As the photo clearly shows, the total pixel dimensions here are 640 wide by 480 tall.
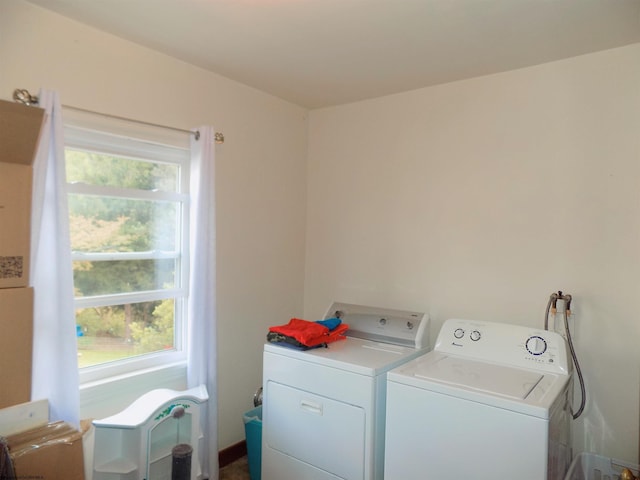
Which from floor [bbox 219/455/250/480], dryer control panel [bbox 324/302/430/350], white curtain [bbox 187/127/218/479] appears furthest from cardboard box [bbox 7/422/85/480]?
dryer control panel [bbox 324/302/430/350]

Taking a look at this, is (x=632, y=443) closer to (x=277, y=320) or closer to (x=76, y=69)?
(x=277, y=320)

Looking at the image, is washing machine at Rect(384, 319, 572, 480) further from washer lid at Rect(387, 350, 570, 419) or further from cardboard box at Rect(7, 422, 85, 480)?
cardboard box at Rect(7, 422, 85, 480)

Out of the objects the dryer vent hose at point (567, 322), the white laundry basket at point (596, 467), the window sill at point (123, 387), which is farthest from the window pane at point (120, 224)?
the white laundry basket at point (596, 467)

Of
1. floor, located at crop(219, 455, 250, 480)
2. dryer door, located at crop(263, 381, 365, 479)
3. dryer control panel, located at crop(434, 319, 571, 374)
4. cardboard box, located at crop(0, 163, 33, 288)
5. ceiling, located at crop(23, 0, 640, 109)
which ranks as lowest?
floor, located at crop(219, 455, 250, 480)

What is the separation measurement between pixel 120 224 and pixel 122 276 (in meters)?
0.26

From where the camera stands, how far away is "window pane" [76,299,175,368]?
2139 mm

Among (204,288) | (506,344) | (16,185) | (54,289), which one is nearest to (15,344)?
(54,289)

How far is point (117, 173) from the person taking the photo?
2.21m

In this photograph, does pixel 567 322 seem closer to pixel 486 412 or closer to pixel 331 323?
pixel 486 412

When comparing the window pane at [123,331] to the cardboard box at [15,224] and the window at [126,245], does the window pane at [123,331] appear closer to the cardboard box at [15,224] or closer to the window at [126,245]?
the window at [126,245]

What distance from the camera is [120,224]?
226 cm

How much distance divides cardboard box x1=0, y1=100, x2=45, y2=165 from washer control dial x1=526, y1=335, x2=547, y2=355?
2.19 meters

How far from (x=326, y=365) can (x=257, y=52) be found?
1576mm

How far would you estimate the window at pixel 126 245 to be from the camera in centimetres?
210
